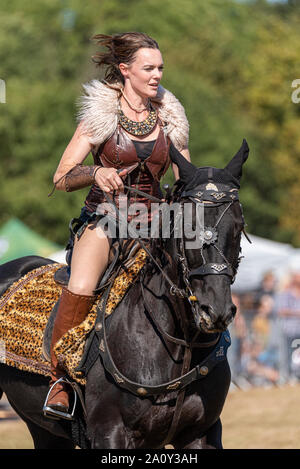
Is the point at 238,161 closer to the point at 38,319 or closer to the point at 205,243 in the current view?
the point at 205,243

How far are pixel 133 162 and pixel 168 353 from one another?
51.4 inches

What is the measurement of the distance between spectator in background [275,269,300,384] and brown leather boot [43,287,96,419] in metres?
12.3

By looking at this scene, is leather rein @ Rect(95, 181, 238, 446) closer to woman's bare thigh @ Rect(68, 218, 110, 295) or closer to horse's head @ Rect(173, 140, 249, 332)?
horse's head @ Rect(173, 140, 249, 332)

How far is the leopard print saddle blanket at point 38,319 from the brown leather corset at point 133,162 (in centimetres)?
45

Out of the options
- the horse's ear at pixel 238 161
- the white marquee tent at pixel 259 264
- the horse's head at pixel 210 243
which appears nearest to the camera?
the horse's head at pixel 210 243

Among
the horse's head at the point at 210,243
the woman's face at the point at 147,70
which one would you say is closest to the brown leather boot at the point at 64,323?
the horse's head at the point at 210,243

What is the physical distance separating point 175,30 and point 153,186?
157 feet

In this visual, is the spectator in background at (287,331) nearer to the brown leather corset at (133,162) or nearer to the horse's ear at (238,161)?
the brown leather corset at (133,162)

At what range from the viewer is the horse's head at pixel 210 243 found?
4.43 metres

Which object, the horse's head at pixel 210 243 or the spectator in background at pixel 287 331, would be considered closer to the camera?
the horse's head at pixel 210 243

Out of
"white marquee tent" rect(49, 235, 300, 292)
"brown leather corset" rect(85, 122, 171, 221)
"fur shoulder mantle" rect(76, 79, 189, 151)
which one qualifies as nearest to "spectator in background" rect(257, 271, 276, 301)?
"white marquee tent" rect(49, 235, 300, 292)

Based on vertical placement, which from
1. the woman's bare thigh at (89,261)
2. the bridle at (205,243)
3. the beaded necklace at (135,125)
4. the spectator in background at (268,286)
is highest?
the beaded necklace at (135,125)

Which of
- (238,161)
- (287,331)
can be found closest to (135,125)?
(238,161)

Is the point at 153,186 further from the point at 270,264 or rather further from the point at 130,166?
the point at 270,264
